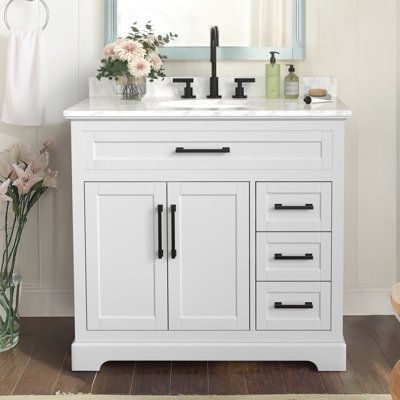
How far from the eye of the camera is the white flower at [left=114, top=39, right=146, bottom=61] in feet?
10.9

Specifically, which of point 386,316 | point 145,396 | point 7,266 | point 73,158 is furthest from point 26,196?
point 386,316

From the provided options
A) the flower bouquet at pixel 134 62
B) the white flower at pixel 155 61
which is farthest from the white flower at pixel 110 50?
the white flower at pixel 155 61

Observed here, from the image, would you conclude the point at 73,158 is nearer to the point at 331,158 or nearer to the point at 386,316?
the point at 331,158

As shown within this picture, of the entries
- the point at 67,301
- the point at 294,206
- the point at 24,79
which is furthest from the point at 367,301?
the point at 24,79

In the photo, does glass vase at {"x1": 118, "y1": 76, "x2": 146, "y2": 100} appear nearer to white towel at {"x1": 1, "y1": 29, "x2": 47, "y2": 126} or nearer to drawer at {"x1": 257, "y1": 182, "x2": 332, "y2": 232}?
white towel at {"x1": 1, "y1": 29, "x2": 47, "y2": 126}

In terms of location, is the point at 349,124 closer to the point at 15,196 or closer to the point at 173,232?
the point at 173,232

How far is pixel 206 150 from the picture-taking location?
2994mm

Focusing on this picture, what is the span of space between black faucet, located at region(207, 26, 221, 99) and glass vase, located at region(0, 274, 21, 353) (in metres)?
1.01

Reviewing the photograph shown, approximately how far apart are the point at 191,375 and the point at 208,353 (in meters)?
0.10

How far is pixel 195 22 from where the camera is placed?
3557 millimetres

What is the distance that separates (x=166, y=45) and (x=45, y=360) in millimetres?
1277

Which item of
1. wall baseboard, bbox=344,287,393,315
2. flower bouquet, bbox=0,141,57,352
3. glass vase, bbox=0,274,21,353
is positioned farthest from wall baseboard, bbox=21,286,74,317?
wall baseboard, bbox=344,287,393,315

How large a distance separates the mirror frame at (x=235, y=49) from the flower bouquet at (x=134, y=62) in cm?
8

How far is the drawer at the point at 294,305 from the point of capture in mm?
3078
